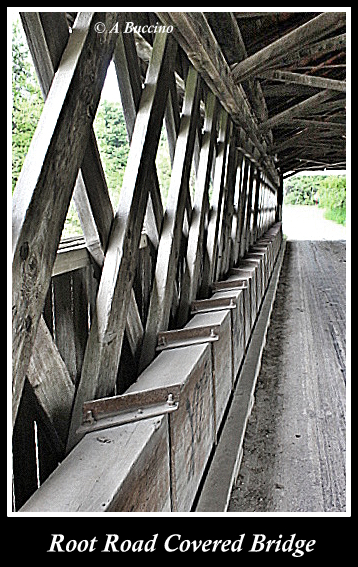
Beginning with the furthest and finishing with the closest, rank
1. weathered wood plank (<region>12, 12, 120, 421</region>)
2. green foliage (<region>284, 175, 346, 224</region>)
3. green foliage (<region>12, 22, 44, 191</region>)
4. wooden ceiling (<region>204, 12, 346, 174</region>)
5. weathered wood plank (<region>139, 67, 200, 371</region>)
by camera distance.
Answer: green foliage (<region>284, 175, 346, 224</region>) → wooden ceiling (<region>204, 12, 346, 174</region>) → weathered wood plank (<region>139, 67, 200, 371</region>) → green foliage (<region>12, 22, 44, 191</region>) → weathered wood plank (<region>12, 12, 120, 421</region>)

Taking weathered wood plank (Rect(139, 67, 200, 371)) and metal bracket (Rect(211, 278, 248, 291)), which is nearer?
weathered wood plank (Rect(139, 67, 200, 371))

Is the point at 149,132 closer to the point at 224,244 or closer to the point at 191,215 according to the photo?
the point at 191,215

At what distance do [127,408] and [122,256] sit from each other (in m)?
0.55

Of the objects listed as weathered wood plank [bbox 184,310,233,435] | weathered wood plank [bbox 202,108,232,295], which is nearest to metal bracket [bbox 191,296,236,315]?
weathered wood plank [bbox 184,310,233,435]

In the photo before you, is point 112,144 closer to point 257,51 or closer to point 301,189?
point 257,51

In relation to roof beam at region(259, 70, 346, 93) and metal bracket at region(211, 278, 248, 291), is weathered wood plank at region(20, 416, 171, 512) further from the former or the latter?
roof beam at region(259, 70, 346, 93)

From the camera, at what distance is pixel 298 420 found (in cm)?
379

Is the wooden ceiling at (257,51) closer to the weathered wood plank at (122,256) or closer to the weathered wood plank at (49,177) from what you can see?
the weathered wood plank at (122,256)

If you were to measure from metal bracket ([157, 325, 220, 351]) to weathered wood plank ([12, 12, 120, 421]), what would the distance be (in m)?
1.26

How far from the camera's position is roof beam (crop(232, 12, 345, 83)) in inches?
143

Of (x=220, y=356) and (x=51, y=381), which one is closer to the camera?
(x=51, y=381)

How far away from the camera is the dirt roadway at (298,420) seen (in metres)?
2.89

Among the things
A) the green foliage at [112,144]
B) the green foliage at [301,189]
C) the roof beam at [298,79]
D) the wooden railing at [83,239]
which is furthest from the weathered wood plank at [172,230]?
the green foliage at [301,189]

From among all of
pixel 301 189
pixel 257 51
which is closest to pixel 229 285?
pixel 257 51
